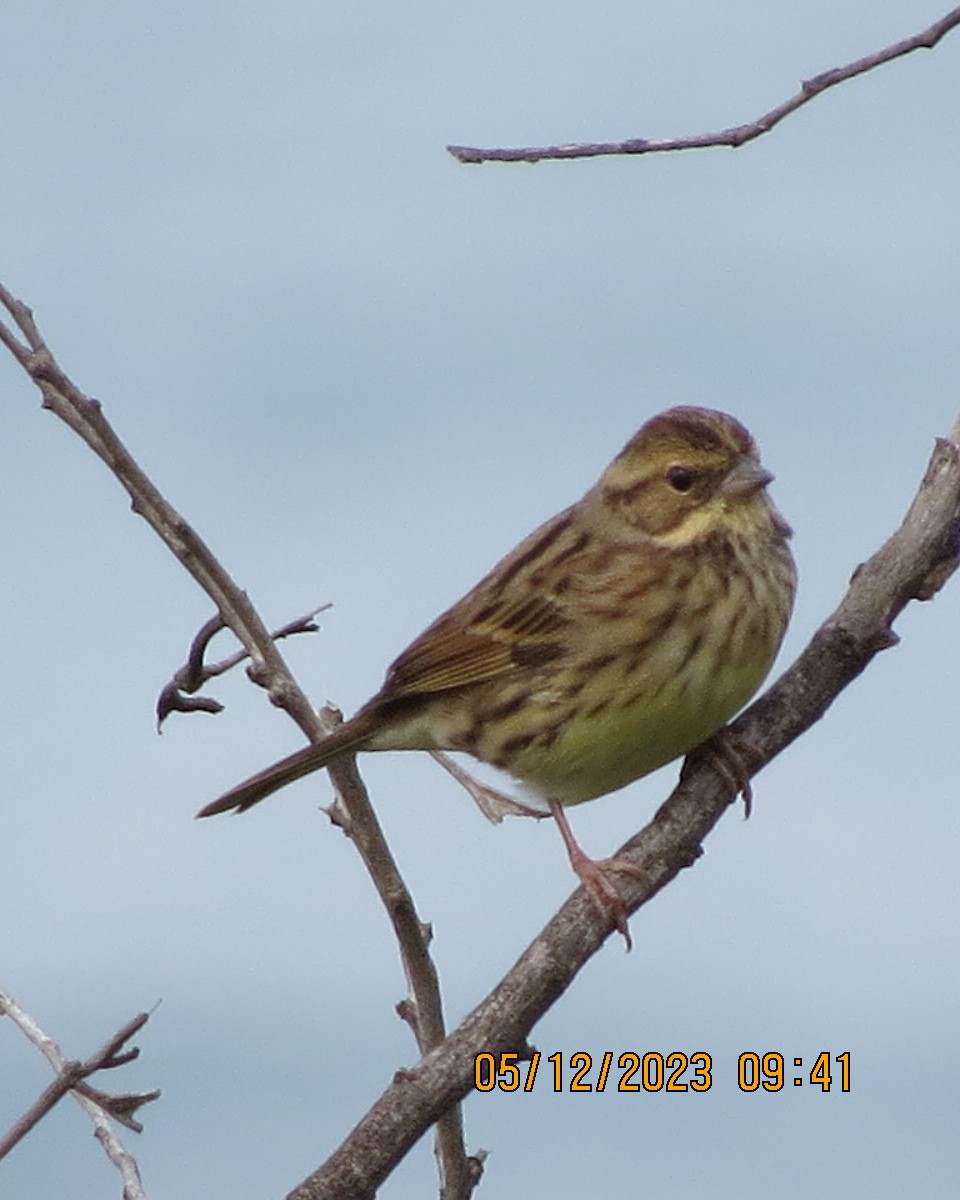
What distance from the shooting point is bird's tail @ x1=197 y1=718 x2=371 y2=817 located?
438 cm

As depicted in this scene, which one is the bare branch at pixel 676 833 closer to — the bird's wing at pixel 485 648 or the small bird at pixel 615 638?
the small bird at pixel 615 638

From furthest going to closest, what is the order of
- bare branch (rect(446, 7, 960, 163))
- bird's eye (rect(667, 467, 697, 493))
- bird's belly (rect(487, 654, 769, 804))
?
bird's eye (rect(667, 467, 697, 493))
bird's belly (rect(487, 654, 769, 804))
bare branch (rect(446, 7, 960, 163))

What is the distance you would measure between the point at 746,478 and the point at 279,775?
1298 millimetres

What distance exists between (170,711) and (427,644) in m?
1.48

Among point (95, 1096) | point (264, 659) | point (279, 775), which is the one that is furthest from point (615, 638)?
point (95, 1096)

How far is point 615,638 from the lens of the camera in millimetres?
4602

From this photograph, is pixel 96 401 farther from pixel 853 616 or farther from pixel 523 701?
pixel 523 701

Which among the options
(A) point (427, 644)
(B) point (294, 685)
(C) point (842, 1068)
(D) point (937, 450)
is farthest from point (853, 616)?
(A) point (427, 644)

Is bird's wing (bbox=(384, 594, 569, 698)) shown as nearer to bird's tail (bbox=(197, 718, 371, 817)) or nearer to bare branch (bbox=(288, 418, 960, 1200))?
bird's tail (bbox=(197, 718, 371, 817))

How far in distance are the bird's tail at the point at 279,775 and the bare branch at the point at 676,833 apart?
0.84 m

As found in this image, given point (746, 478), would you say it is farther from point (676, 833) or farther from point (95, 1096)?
point (95, 1096)

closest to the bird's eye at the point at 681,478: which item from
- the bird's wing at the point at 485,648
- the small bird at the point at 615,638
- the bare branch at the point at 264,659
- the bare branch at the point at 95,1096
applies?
the small bird at the point at 615,638

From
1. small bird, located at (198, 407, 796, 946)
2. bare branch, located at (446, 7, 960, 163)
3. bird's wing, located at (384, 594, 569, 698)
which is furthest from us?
bird's wing, located at (384, 594, 569, 698)

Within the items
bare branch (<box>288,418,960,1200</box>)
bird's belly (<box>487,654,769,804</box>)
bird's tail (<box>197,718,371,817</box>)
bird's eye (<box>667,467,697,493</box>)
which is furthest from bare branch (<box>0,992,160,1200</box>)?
bird's eye (<box>667,467,697,493</box>)
